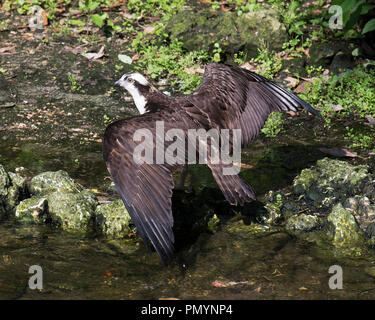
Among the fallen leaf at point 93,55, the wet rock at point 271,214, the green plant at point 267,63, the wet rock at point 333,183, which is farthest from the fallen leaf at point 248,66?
the wet rock at point 271,214

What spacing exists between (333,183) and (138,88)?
221 centimetres

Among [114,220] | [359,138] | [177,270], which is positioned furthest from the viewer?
[359,138]

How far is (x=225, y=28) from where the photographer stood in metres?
8.77

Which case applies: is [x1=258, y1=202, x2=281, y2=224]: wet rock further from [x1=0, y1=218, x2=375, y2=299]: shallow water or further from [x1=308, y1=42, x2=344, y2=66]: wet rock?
[x1=308, y1=42, x2=344, y2=66]: wet rock

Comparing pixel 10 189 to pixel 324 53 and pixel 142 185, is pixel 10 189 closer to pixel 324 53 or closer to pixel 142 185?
pixel 142 185

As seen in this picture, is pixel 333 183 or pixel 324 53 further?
pixel 324 53

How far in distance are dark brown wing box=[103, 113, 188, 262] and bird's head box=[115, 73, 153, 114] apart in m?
1.02

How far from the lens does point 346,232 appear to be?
5.11m

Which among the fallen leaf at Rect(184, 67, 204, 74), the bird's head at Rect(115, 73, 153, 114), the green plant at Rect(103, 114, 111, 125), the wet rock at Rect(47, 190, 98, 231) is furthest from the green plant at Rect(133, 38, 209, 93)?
the wet rock at Rect(47, 190, 98, 231)

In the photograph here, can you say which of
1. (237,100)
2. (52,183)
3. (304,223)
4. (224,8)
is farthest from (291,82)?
(52,183)

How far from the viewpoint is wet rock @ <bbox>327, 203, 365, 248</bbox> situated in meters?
5.10

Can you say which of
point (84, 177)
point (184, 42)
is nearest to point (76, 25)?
point (184, 42)

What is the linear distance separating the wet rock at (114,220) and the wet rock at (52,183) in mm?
521
